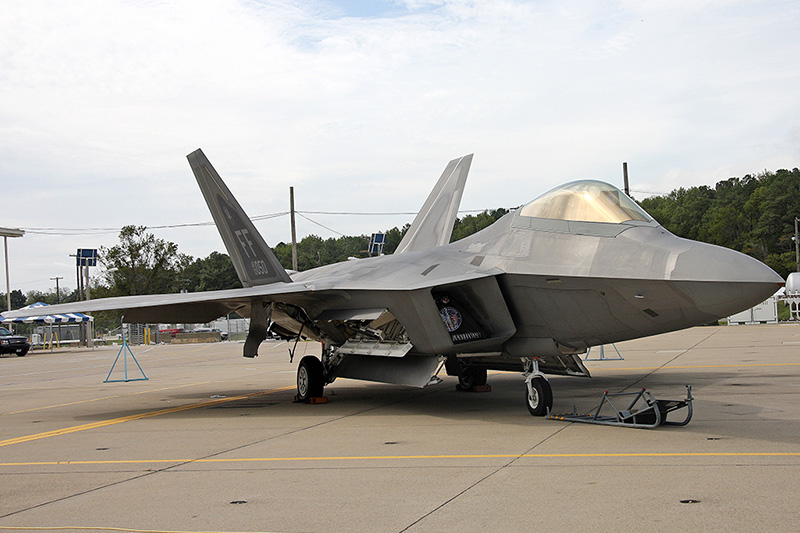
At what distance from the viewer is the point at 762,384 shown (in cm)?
1134

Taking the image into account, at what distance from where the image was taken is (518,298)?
877cm

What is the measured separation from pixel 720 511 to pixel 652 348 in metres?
19.7

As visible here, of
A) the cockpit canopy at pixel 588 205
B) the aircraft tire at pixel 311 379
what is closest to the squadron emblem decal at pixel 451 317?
the cockpit canopy at pixel 588 205

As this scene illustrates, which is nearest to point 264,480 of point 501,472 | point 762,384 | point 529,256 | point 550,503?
point 501,472

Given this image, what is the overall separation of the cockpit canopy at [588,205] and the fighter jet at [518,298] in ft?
0.05

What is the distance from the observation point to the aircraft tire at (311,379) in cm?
1150

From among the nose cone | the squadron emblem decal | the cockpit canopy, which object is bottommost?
the squadron emblem decal

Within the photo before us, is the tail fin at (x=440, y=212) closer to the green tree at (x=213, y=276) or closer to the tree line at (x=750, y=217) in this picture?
the tree line at (x=750, y=217)

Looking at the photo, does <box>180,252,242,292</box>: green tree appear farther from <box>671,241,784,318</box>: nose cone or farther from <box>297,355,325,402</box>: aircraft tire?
<box>671,241,784,318</box>: nose cone

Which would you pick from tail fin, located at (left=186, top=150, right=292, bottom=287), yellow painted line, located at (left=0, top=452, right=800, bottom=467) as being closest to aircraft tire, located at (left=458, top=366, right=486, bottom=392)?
tail fin, located at (left=186, top=150, right=292, bottom=287)

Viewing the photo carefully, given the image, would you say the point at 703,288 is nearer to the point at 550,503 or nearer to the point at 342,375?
the point at 550,503

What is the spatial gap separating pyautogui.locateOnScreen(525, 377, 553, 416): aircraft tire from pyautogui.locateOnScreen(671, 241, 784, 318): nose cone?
2190 millimetres

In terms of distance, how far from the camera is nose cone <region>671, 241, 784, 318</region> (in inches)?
261

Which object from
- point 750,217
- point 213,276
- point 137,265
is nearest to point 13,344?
point 137,265
